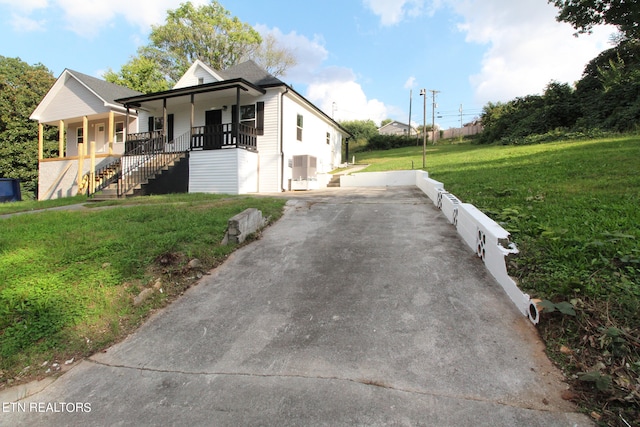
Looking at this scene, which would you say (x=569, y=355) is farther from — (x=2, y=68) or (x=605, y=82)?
(x=2, y=68)

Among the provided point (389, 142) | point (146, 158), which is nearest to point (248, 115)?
point (146, 158)

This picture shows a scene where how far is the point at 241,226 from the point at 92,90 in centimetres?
1752

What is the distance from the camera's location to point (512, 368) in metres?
2.48

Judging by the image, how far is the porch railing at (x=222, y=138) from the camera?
13.6m

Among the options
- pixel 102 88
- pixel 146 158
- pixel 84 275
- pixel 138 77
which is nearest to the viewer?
pixel 84 275

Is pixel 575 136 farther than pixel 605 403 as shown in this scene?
Yes

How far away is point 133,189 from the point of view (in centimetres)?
1259

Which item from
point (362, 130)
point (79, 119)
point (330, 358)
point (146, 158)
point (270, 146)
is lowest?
point (330, 358)

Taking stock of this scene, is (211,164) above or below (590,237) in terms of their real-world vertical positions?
above

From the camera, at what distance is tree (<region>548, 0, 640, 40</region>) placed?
12.9 m

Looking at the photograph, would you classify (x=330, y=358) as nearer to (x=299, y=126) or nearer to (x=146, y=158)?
(x=146, y=158)

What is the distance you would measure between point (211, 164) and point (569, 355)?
1294 centimetres

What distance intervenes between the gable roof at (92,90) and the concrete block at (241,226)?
603 inches

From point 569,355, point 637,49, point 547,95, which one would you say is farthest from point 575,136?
point 569,355
